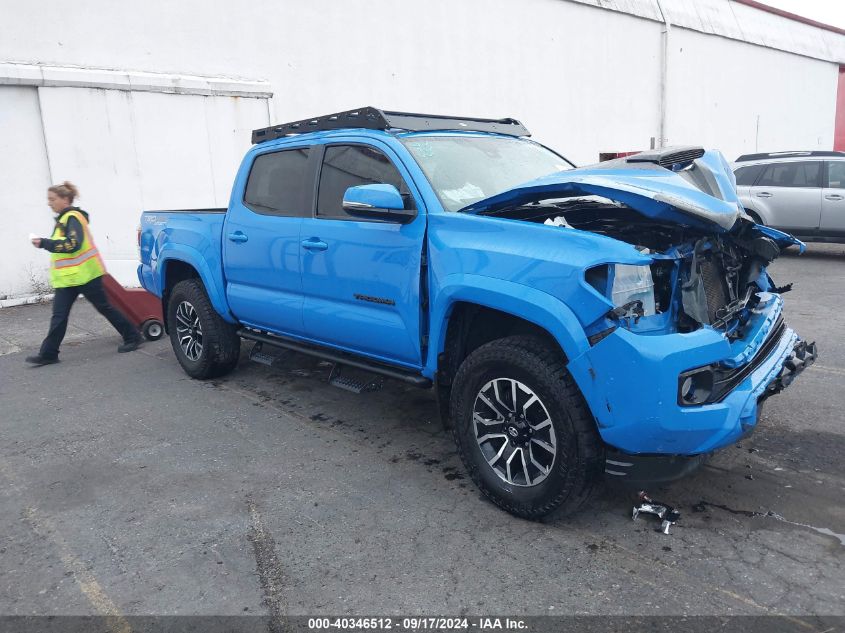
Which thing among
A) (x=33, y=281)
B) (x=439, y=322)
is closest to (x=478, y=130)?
(x=439, y=322)

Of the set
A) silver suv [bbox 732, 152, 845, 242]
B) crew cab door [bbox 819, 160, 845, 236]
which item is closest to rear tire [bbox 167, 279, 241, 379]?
silver suv [bbox 732, 152, 845, 242]

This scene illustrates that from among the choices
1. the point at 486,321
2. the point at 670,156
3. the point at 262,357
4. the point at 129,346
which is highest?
the point at 670,156

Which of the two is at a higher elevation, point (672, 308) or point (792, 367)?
point (672, 308)

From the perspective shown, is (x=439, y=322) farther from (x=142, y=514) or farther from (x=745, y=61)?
(x=745, y=61)

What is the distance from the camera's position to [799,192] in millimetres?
11328

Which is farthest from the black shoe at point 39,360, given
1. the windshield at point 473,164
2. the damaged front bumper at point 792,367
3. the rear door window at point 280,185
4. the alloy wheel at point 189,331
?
the damaged front bumper at point 792,367

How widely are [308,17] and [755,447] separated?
34.6 ft

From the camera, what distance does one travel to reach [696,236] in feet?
11.4

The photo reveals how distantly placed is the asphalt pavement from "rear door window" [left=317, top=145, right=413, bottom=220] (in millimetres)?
1545

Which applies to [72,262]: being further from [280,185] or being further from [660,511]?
[660,511]

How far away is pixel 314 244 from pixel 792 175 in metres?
10.1

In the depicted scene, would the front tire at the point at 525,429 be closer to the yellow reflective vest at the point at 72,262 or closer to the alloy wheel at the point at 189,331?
the alloy wheel at the point at 189,331

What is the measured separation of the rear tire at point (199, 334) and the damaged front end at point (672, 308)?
2.91 meters

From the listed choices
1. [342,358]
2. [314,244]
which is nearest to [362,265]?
[314,244]
